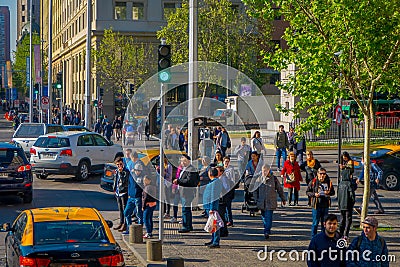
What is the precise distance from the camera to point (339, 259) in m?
8.91

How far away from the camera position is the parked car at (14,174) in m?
20.0

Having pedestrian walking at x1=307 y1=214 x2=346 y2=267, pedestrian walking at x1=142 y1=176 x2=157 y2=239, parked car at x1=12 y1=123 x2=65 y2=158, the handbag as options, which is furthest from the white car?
pedestrian walking at x1=307 y1=214 x2=346 y2=267

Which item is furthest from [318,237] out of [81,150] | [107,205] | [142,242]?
[81,150]

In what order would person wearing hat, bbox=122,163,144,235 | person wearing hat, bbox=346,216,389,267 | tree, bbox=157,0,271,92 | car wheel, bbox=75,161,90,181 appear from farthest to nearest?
tree, bbox=157,0,271,92, car wheel, bbox=75,161,90,181, person wearing hat, bbox=122,163,144,235, person wearing hat, bbox=346,216,389,267

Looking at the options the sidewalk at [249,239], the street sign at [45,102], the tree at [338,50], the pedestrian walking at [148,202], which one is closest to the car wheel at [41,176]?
the sidewalk at [249,239]

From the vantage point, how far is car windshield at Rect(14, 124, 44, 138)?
3303 cm

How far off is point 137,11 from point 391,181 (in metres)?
52.5

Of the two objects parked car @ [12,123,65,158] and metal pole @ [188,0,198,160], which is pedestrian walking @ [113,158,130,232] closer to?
metal pole @ [188,0,198,160]

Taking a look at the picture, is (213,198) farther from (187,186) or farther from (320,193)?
(320,193)

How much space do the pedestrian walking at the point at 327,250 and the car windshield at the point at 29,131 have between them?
83.9 feet

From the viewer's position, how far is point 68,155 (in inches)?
1009

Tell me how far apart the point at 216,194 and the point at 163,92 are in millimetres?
2560

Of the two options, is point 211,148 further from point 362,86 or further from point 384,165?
point 362,86

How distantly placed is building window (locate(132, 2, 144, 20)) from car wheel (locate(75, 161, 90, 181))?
4794 centimetres
